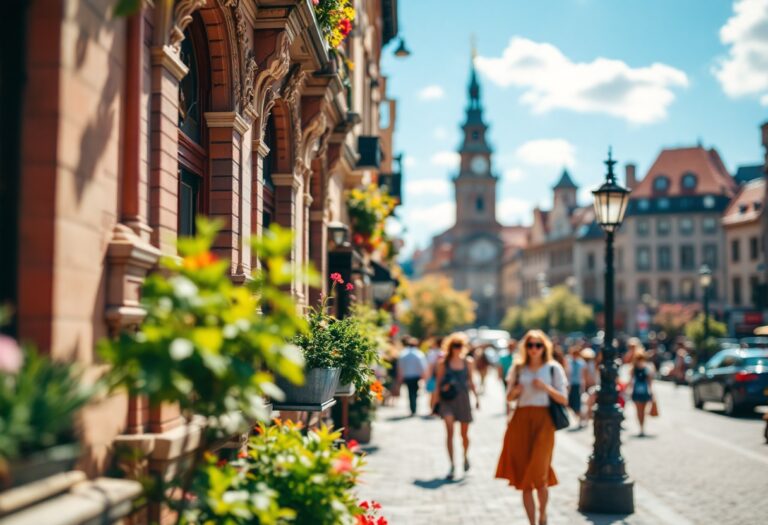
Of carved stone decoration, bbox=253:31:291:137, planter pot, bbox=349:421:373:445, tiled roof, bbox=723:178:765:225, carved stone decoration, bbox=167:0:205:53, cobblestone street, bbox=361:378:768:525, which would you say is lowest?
cobblestone street, bbox=361:378:768:525

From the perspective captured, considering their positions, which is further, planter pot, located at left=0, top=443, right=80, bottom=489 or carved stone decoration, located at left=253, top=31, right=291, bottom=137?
carved stone decoration, located at left=253, top=31, right=291, bottom=137

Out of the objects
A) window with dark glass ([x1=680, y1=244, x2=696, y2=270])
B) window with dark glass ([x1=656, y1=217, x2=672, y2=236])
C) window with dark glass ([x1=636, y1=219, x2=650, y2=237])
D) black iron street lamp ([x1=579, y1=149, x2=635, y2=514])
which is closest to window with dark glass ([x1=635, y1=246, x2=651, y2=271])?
window with dark glass ([x1=636, y1=219, x2=650, y2=237])

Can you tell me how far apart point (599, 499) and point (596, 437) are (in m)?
0.76

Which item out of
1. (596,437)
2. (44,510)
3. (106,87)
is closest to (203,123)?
(106,87)

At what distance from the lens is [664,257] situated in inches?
3433

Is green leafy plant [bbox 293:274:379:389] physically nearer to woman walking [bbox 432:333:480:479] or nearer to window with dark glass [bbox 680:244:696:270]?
woman walking [bbox 432:333:480:479]

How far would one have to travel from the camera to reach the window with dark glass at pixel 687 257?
86188 mm

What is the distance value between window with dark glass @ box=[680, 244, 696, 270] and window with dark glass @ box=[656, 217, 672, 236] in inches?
81.7

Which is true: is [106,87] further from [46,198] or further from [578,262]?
[578,262]

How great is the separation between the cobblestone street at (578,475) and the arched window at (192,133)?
262 cm

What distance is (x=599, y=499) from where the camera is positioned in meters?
10.2

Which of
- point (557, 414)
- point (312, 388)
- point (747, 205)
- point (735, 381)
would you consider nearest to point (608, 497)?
point (557, 414)

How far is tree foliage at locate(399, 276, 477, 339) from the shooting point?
182 ft

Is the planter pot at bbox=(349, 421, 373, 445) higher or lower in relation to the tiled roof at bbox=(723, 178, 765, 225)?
lower
